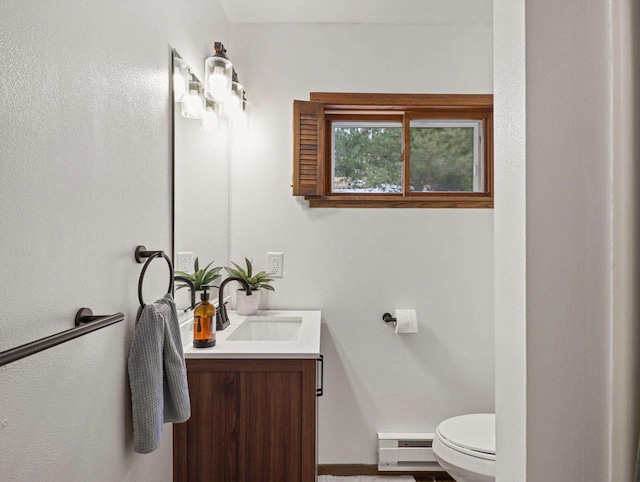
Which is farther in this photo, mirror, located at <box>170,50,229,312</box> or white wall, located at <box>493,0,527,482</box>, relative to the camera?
mirror, located at <box>170,50,229,312</box>

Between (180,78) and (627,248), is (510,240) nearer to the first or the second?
(627,248)

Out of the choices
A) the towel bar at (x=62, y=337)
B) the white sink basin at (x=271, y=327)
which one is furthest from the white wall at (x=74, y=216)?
the white sink basin at (x=271, y=327)

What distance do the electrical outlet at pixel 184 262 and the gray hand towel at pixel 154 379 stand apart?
35cm

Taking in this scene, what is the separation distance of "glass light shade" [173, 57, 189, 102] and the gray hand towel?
0.76 meters

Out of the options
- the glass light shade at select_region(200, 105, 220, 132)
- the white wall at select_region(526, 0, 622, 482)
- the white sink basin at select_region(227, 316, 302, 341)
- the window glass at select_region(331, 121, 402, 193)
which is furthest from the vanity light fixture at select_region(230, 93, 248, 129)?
the white wall at select_region(526, 0, 622, 482)

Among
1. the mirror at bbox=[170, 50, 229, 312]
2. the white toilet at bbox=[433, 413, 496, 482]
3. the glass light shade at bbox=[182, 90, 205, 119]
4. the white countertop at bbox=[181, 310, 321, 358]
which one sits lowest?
the white toilet at bbox=[433, 413, 496, 482]

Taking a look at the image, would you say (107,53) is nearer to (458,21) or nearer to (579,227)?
(579,227)

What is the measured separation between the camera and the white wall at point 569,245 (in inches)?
30.2

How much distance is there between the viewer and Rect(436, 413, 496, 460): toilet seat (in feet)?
5.42

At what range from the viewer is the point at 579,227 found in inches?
30.4

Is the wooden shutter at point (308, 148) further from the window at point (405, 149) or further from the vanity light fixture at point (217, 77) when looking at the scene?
the vanity light fixture at point (217, 77)


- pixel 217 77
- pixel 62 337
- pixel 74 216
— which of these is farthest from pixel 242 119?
pixel 62 337

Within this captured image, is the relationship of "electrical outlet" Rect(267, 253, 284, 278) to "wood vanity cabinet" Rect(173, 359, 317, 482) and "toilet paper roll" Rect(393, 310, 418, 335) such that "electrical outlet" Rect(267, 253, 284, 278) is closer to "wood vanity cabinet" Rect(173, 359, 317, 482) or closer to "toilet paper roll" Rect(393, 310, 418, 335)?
"toilet paper roll" Rect(393, 310, 418, 335)

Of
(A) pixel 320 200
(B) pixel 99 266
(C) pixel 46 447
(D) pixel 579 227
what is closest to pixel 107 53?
(B) pixel 99 266
